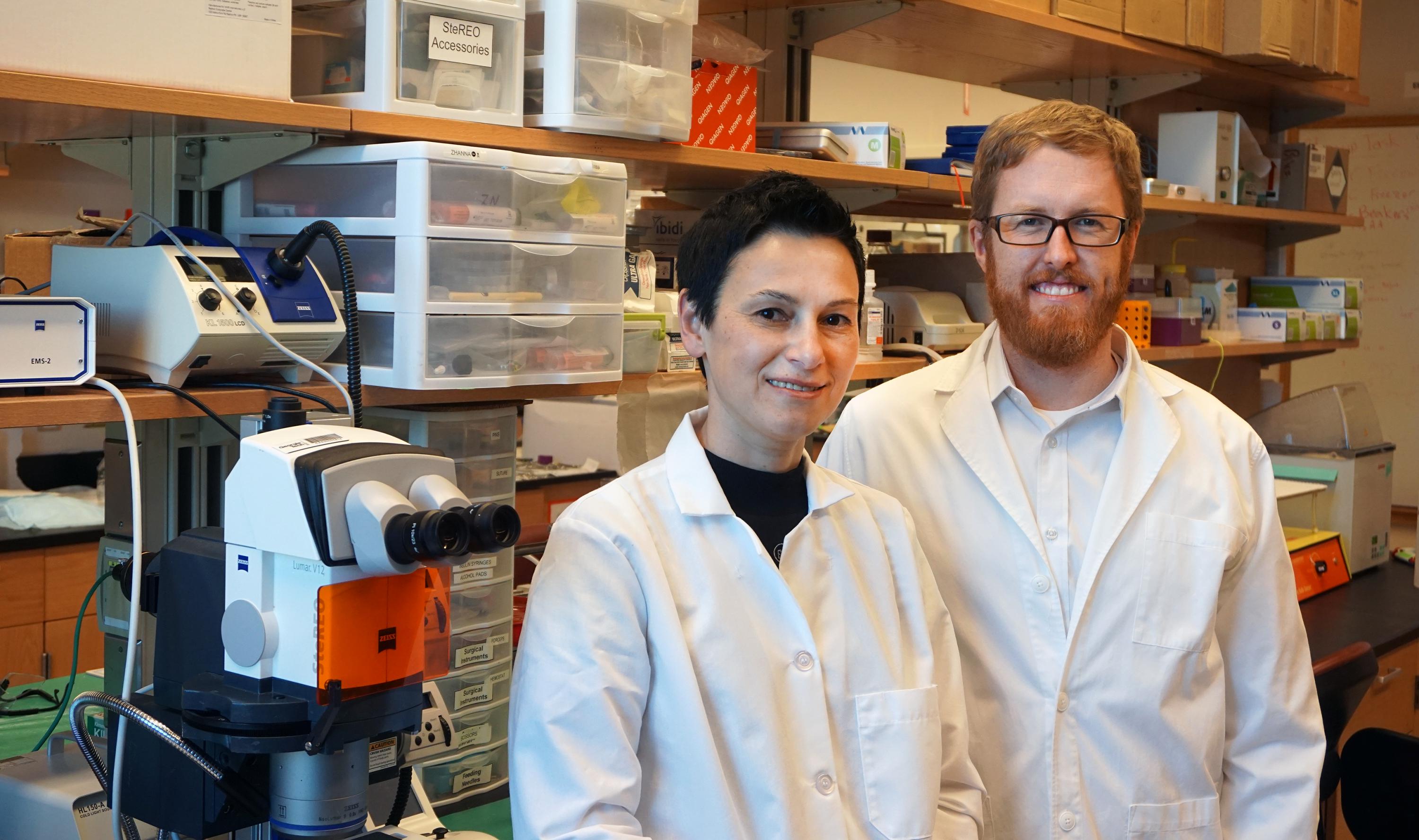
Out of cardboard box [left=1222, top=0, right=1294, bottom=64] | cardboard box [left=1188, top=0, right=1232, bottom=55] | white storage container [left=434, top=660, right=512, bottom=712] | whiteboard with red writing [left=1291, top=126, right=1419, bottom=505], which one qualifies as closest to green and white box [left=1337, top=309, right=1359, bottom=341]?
cardboard box [left=1222, top=0, right=1294, bottom=64]

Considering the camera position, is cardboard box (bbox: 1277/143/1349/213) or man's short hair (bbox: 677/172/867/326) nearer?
man's short hair (bbox: 677/172/867/326)

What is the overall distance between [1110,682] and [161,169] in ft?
4.81

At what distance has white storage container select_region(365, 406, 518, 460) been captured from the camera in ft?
6.37

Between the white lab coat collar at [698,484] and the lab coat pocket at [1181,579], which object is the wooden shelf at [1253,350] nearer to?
the lab coat pocket at [1181,579]

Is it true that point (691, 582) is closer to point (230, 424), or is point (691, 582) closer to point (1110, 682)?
point (1110, 682)

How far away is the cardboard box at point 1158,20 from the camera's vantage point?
309cm

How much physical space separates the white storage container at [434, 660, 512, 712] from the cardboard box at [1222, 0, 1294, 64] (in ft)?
8.84

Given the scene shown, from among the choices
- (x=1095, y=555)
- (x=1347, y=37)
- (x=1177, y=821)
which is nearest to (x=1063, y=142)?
(x=1095, y=555)

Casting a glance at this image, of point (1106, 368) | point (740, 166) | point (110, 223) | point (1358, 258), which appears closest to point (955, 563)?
point (1106, 368)

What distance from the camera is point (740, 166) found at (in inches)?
84.0

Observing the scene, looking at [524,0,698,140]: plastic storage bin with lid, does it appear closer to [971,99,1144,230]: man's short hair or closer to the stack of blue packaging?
[971,99,1144,230]: man's short hair

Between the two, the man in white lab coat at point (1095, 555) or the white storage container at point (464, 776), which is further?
the white storage container at point (464, 776)

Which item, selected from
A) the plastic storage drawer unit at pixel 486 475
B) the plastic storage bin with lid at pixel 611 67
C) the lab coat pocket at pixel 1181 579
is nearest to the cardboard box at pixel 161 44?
the plastic storage bin with lid at pixel 611 67

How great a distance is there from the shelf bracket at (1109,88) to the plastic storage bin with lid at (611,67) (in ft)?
6.68
